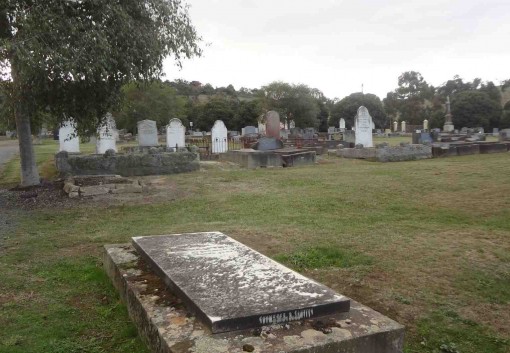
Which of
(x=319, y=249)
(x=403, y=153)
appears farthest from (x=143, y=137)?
(x=319, y=249)

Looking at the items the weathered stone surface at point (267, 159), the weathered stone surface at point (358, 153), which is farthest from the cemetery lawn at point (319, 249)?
the weathered stone surface at point (358, 153)

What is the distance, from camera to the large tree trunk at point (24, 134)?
32.4ft

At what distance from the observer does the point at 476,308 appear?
13.0ft

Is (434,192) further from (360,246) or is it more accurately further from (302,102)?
(302,102)

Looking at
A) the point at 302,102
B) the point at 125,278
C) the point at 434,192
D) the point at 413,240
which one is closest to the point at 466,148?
the point at 434,192

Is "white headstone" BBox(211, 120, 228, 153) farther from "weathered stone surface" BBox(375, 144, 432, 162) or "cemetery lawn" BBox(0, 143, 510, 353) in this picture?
"cemetery lawn" BBox(0, 143, 510, 353)

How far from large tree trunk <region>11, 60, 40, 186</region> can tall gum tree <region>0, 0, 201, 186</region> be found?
0.02 meters

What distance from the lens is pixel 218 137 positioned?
2356 cm

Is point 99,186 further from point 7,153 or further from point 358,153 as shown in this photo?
point 7,153

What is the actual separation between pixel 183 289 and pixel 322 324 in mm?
1008

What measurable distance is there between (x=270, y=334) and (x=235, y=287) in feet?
2.07

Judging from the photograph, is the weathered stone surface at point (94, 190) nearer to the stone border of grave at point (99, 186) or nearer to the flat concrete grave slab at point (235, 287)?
the stone border of grave at point (99, 186)

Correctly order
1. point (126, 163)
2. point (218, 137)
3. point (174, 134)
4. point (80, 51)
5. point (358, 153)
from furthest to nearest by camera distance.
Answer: point (218, 137) → point (174, 134) → point (358, 153) → point (126, 163) → point (80, 51)

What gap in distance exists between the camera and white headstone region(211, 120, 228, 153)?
23500 mm
